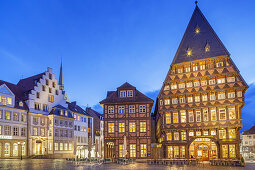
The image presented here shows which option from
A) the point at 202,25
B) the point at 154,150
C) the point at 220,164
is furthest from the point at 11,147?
the point at 202,25

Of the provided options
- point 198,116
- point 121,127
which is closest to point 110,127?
point 121,127

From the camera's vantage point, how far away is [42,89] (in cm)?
5634

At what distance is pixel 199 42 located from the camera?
43500 mm

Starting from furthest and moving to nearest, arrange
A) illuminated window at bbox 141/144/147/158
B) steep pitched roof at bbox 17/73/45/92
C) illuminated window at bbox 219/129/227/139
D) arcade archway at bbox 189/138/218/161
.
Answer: steep pitched roof at bbox 17/73/45/92, illuminated window at bbox 141/144/147/158, arcade archway at bbox 189/138/218/161, illuminated window at bbox 219/129/227/139

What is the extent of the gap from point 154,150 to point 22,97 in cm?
2827

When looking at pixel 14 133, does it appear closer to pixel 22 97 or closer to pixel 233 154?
pixel 22 97

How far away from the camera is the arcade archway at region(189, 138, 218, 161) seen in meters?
39.7

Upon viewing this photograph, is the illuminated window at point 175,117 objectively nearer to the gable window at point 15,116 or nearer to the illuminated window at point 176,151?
the illuminated window at point 176,151

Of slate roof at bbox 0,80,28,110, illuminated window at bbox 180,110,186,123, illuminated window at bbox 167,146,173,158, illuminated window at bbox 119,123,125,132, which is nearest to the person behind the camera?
illuminated window at bbox 167,146,173,158

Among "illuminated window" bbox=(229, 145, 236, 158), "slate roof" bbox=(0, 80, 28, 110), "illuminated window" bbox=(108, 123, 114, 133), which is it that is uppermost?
"slate roof" bbox=(0, 80, 28, 110)

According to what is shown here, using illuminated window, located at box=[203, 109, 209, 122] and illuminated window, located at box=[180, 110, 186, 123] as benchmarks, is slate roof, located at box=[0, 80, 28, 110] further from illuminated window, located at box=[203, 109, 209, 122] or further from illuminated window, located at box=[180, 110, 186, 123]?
illuminated window, located at box=[203, 109, 209, 122]

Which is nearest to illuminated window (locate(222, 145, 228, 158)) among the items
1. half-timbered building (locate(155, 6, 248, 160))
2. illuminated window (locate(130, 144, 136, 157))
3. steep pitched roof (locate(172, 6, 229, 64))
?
half-timbered building (locate(155, 6, 248, 160))

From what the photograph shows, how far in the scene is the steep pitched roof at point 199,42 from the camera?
41.5m

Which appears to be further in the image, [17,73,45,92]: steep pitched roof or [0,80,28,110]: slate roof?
[17,73,45,92]: steep pitched roof
